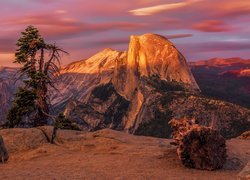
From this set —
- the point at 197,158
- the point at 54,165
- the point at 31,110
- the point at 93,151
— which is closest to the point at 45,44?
the point at 31,110

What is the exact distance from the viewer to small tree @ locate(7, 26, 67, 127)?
42406 mm

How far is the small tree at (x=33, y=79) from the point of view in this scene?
1670 inches

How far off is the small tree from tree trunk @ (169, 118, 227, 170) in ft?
75.2

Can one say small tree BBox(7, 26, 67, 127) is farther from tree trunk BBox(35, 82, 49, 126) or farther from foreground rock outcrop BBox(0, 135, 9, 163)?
foreground rock outcrop BBox(0, 135, 9, 163)

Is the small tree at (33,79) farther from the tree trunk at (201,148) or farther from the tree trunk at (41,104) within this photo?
the tree trunk at (201,148)

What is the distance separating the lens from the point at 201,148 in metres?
22.4

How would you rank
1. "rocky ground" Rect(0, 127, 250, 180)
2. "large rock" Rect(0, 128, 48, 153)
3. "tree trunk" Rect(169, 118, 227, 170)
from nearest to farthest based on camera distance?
"rocky ground" Rect(0, 127, 250, 180)
"tree trunk" Rect(169, 118, 227, 170)
"large rock" Rect(0, 128, 48, 153)

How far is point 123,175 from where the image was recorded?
65.5 feet

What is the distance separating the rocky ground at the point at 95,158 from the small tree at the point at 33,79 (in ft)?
33.7

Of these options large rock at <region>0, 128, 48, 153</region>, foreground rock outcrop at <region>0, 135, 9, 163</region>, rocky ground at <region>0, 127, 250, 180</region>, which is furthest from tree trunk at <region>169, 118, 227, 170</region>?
large rock at <region>0, 128, 48, 153</region>

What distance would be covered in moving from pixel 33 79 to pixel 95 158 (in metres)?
19.7

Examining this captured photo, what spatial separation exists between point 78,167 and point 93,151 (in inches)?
226

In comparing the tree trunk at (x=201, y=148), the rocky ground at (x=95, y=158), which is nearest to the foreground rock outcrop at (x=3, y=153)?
the rocky ground at (x=95, y=158)

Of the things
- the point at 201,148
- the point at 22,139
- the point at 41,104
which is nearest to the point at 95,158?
the point at 201,148
